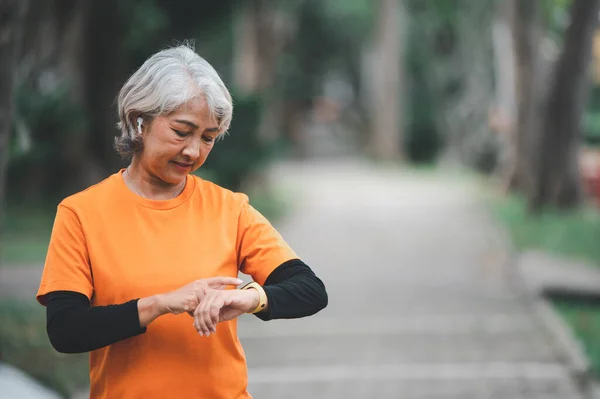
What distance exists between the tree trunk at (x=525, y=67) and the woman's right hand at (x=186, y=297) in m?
17.6

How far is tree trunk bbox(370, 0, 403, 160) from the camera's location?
35438 mm

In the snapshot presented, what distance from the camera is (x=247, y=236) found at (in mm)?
2965

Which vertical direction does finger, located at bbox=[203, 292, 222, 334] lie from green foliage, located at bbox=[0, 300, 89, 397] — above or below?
above

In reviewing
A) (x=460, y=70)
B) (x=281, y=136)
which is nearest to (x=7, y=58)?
(x=281, y=136)

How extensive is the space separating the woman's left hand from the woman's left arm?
72 mm

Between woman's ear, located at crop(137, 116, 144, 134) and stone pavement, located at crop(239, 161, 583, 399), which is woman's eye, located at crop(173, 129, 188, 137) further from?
stone pavement, located at crop(239, 161, 583, 399)

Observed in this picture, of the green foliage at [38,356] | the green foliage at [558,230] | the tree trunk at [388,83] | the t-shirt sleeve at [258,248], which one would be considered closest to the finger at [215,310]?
the t-shirt sleeve at [258,248]

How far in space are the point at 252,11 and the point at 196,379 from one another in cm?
2038

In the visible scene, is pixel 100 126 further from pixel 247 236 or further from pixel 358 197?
pixel 247 236

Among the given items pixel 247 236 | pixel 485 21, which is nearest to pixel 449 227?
pixel 247 236

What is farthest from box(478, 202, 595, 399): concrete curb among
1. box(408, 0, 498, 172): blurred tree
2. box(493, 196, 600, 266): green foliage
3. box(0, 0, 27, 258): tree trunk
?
box(408, 0, 498, 172): blurred tree

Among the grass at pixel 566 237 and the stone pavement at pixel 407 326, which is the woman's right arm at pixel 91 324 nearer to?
the stone pavement at pixel 407 326

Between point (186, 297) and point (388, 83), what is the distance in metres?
33.8

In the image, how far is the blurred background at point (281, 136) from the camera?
29.1 ft
